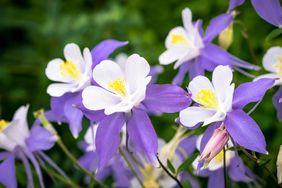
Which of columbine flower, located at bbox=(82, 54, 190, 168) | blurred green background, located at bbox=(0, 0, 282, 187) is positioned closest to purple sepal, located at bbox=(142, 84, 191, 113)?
columbine flower, located at bbox=(82, 54, 190, 168)

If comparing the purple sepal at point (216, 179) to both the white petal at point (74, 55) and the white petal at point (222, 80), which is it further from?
the white petal at point (74, 55)

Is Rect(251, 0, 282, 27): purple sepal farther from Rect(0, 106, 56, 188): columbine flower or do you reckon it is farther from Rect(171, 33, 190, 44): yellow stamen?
Rect(0, 106, 56, 188): columbine flower

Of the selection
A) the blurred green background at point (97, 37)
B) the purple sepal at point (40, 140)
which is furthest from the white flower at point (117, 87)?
the blurred green background at point (97, 37)

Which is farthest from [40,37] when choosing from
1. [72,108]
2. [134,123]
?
[134,123]

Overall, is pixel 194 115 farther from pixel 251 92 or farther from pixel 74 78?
pixel 74 78

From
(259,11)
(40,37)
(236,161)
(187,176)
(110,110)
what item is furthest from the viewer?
(40,37)

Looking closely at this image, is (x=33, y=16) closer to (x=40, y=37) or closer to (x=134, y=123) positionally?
(x=40, y=37)
